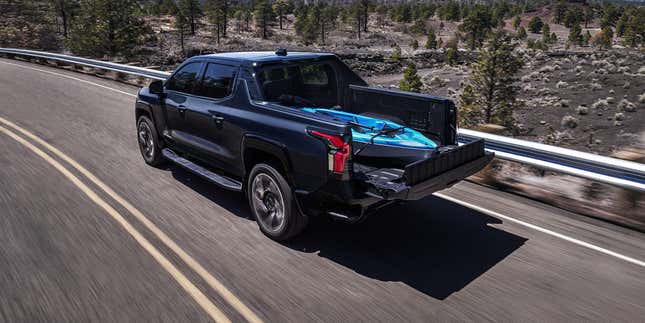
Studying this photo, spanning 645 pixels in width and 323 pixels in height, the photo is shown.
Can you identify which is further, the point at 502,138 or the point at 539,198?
the point at 502,138

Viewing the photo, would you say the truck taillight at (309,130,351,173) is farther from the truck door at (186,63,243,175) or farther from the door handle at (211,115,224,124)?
the door handle at (211,115,224,124)

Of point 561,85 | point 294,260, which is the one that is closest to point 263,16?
point 561,85

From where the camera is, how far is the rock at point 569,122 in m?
45.3

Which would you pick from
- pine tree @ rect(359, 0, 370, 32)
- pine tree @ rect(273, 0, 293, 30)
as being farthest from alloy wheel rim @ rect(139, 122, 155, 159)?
pine tree @ rect(359, 0, 370, 32)

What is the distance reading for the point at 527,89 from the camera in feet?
200

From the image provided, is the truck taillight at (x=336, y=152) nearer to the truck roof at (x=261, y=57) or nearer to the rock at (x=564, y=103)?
the truck roof at (x=261, y=57)

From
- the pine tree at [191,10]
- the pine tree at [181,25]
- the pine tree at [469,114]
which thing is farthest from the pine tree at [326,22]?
the pine tree at [469,114]

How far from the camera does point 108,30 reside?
5138cm

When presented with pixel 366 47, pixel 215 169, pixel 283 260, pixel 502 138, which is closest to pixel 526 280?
pixel 283 260

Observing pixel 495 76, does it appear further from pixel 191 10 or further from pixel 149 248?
pixel 191 10

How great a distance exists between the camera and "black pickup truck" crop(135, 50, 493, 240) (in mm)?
4609

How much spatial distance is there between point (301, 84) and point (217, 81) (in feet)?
3.43

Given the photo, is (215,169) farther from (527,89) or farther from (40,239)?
(527,89)

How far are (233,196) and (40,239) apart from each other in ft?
7.66
